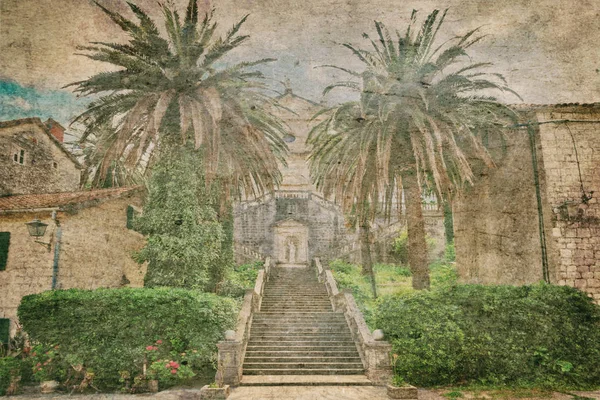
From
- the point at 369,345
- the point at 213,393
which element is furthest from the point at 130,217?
the point at 369,345

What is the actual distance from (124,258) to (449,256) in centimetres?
890

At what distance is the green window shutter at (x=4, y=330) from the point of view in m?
9.10

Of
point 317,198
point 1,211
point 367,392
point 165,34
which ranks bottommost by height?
point 367,392

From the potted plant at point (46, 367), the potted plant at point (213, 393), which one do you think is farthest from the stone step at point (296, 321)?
the potted plant at point (46, 367)

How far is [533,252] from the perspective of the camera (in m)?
9.52

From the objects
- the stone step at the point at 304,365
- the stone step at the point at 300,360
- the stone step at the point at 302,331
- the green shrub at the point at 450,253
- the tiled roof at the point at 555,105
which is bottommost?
the stone step at the point at 304,365

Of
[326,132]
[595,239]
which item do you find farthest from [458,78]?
[595,239]

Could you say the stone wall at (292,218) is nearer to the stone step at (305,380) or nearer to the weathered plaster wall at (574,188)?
the stone step at (305,380)

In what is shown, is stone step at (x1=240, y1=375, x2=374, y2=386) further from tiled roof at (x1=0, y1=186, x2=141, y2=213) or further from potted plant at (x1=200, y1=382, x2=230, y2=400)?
tiled roof at (x1=0, y1=186, x2=141, y2=213)

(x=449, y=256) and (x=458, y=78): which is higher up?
(x=458, y=78)

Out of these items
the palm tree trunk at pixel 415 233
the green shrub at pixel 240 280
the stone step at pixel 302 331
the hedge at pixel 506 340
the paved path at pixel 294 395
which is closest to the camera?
the paved path at pixel 294 395

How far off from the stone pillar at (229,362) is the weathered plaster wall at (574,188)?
7.88m

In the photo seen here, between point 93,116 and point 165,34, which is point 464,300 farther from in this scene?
point 93,116

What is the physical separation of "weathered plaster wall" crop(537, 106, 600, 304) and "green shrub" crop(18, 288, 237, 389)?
8.93 m
